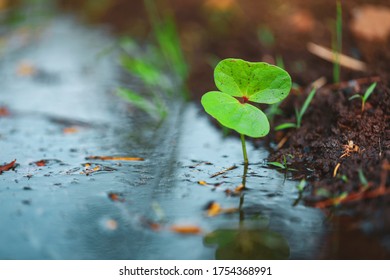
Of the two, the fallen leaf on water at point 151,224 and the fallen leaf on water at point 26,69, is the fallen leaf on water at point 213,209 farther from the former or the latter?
the fallen leaf on water at point 26,69

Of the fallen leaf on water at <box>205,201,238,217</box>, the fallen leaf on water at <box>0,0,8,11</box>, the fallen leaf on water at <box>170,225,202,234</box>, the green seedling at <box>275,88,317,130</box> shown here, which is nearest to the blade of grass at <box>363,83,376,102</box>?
the green seedling at <box>275,88,317,130</box>

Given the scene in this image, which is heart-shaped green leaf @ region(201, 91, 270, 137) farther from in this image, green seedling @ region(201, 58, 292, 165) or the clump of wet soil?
the clump of wet soil

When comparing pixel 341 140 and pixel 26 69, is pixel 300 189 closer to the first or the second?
pixel 341 140

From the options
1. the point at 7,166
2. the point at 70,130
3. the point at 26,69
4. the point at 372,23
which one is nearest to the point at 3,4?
the point at 26,69

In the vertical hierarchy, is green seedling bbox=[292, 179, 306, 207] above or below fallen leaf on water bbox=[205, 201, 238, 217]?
above
